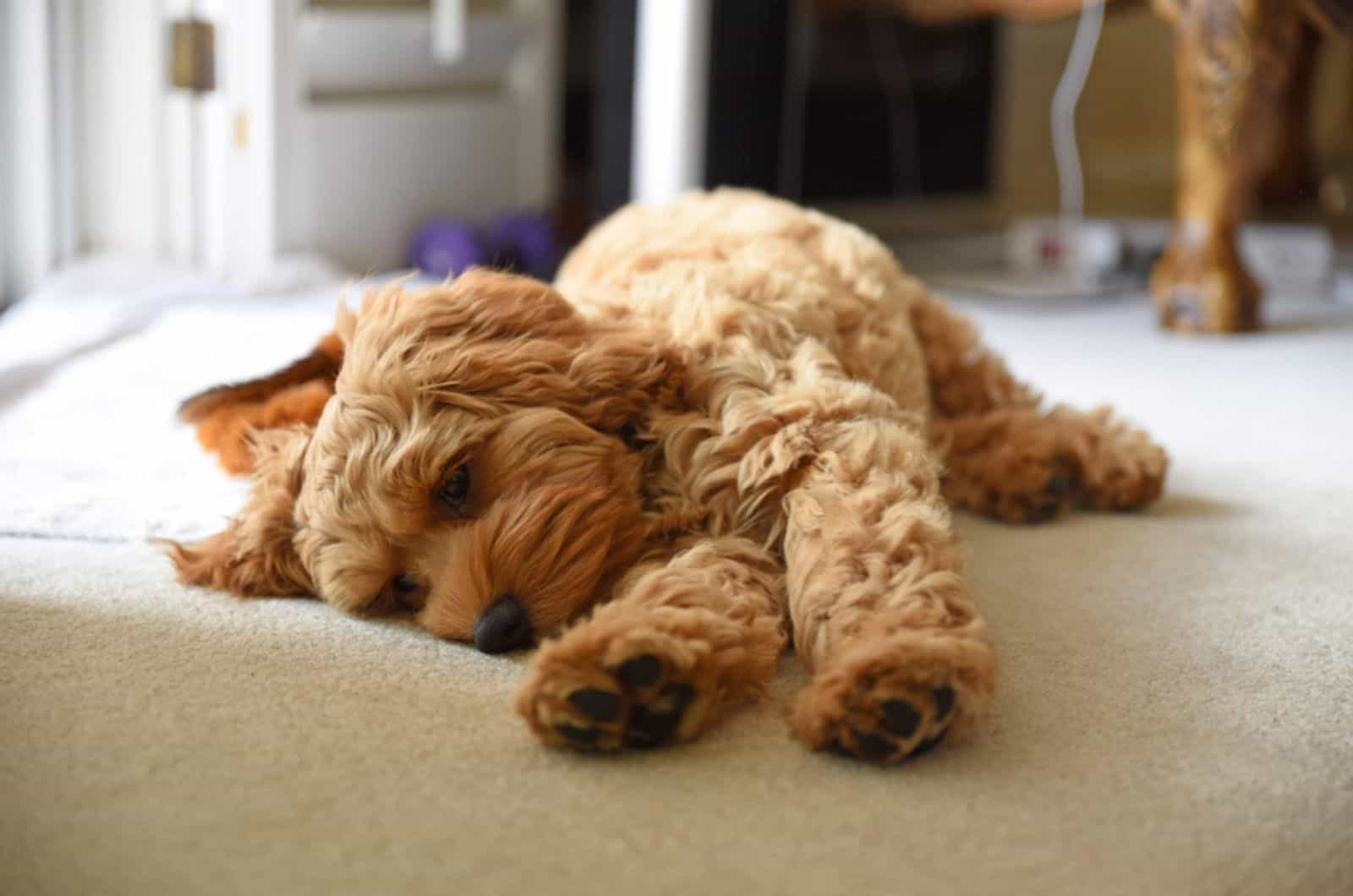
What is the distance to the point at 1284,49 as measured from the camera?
122 inches

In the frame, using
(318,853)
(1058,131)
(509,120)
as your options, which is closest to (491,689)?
(318,853)

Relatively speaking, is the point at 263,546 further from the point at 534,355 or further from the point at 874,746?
the point at 874,746

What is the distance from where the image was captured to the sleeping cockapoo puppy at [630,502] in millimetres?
1201

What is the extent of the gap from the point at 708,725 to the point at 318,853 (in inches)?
14.7

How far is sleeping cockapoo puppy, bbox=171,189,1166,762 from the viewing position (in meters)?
1.20

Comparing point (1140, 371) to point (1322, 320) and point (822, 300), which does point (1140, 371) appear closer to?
point (1322, 320)

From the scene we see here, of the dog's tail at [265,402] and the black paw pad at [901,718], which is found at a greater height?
the dog's tail at [265,402]

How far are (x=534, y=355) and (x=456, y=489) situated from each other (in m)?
0.17

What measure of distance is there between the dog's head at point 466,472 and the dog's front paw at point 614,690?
197 mm

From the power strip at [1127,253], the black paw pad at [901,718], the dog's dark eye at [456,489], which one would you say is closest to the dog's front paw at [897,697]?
the black paw pad at [901,718]

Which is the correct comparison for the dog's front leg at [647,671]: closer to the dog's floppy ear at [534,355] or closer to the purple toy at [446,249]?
the dog's floppy ear at [534,355]

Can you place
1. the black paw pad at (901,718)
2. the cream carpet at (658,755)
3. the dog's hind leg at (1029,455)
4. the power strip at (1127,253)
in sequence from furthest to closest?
the power strip at (1127,253) < the dog's hind leg at (1029,455) < the black paw pad at (901,718) < the cream carpet at (658,755)

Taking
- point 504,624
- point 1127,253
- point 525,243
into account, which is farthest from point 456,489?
point 1127,253

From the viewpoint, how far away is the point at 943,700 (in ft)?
3.84
